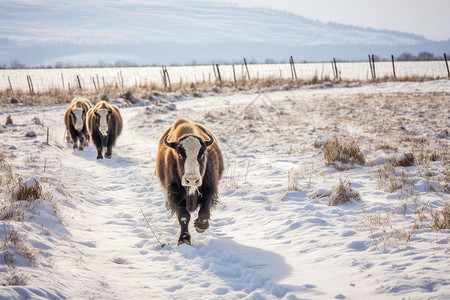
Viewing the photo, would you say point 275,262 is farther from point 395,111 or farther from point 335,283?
point 395,111

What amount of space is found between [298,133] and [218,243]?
8.25m

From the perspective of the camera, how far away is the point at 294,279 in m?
3.87

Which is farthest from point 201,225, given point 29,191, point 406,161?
point 406,161

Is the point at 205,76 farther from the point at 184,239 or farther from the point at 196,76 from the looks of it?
the point at 184,239

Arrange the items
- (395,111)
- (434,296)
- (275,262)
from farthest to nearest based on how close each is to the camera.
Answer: (395,111) < (275,262) < (434,296)

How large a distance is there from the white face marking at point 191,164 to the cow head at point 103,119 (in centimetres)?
730

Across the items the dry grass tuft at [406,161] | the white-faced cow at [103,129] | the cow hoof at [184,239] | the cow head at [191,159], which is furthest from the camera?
the white-faced cow at [103,129]

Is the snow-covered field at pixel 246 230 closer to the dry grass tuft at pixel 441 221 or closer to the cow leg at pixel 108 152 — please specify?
the dry grass tuft at pixel 441 221

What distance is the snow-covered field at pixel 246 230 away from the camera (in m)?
3.61

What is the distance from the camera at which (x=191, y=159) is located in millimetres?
4633

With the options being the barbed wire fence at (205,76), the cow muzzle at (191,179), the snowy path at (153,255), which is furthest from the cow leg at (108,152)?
the barbed wire fence at (205,76)

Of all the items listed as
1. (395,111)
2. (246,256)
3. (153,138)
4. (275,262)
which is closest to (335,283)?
(275,262)

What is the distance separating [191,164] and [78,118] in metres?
9.27

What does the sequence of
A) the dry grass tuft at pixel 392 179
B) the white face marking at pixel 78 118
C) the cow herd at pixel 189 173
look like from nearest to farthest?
the cow herd at pixel 189 173 → the dry grass tuft at pixel 392 179 → the white face marking at pixel 78 118
